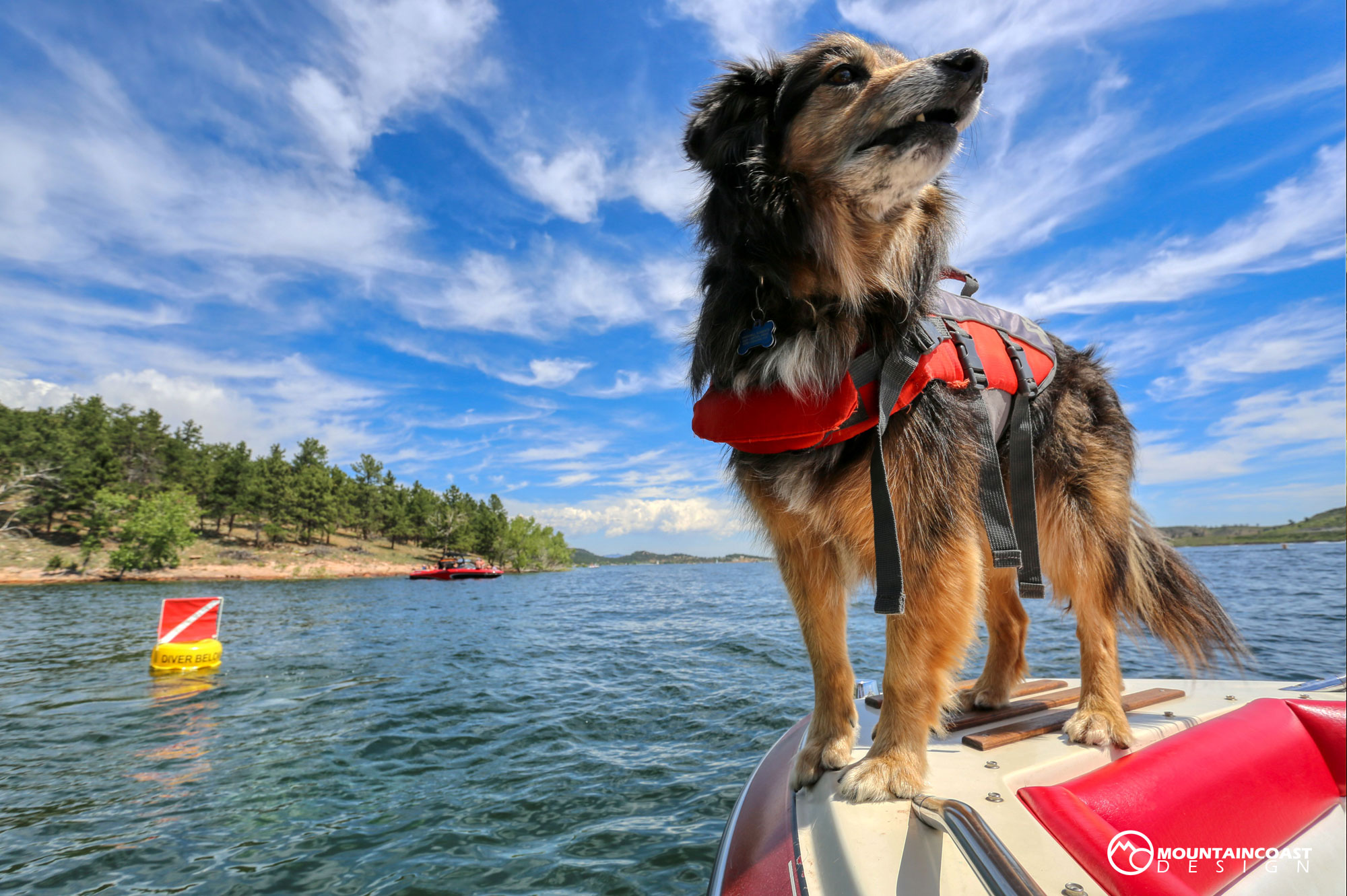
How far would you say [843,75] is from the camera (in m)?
2.42

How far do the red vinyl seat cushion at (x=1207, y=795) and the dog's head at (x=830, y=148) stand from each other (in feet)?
6.36

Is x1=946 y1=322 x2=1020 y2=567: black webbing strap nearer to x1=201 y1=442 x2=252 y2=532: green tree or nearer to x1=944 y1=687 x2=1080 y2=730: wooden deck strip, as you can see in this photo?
x1=944 y1=687 x2=1080 y2=730: wooden deck strip

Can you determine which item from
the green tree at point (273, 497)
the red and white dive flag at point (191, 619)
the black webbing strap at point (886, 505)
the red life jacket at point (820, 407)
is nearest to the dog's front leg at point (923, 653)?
the black webbing strap at point (886, 505)

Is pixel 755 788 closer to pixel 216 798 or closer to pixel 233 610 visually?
pixel 216 798

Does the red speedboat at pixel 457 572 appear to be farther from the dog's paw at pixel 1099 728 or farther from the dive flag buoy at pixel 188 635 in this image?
the dog's paw at pixel 1099 728

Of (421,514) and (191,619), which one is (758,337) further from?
(421,514)

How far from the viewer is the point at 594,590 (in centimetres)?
3262

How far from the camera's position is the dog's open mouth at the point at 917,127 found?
2.17 meters

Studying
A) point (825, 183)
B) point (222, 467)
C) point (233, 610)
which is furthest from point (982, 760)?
point (222, 467)

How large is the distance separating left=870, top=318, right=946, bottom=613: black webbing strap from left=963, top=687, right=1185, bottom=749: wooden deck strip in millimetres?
827

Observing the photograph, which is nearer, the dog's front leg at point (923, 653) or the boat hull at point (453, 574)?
the dog's front leg at point (923, 653)

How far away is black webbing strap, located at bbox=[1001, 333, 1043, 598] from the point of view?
2625mm

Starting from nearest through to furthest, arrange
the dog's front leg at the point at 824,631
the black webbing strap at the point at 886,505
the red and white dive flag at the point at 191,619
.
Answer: the black webbing strap at the point at 886,505 < the dog's front leg at the point at 824,631 < the red and white dive flag at the point at 191,619

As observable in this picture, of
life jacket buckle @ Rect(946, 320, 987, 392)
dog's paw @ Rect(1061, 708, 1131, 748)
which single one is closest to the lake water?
dog's paw @ Rect(1061, 708, 1131, 748)
